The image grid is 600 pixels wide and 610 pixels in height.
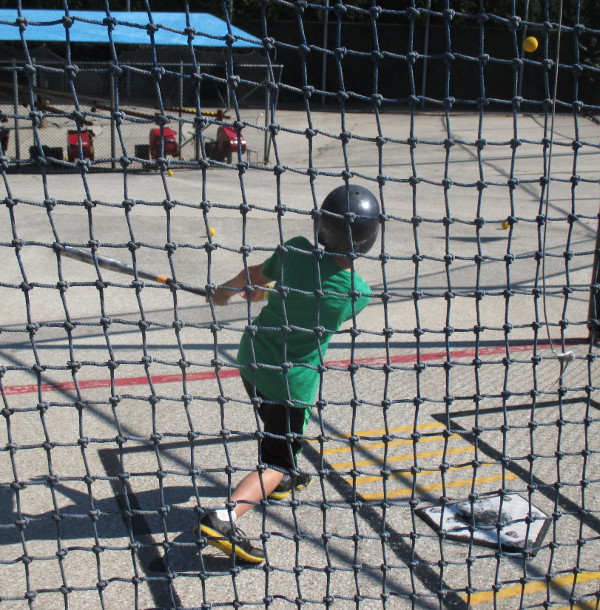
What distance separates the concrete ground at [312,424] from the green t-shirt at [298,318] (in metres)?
0.30

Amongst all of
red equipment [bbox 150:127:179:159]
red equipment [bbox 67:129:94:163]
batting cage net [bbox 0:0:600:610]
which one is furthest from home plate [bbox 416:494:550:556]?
red equipment [bbox 67:129:94:163]

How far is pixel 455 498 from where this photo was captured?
3.58m

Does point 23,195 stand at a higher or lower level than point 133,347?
lower

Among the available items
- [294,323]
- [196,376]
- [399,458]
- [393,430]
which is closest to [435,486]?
[399,458]

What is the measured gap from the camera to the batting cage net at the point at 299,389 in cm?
253

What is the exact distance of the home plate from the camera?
325cm

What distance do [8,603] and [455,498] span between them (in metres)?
1.98

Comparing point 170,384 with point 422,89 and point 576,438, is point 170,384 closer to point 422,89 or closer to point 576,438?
point 576,438

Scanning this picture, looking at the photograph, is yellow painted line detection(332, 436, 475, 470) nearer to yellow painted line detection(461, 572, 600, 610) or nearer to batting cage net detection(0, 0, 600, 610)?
batting cage net detection(0, 0, 600, 610)

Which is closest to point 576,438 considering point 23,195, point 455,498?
point 455,498

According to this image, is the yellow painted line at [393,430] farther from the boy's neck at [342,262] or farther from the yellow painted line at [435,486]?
the boy's neck at [342,262]

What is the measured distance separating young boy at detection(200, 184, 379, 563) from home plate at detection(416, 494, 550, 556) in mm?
761

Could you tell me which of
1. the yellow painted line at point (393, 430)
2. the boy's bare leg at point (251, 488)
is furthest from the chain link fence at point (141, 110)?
the boy's bare leg at point (251, 488)

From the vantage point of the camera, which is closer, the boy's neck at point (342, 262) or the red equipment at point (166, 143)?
the boy's neck at point (342, 262)
